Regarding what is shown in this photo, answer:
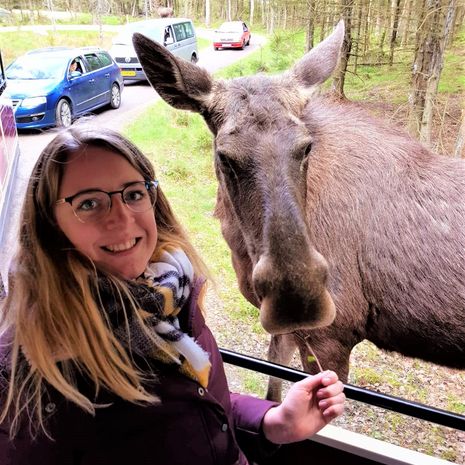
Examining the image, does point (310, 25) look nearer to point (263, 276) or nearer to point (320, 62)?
point (320, 62)

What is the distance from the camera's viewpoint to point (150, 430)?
2.37 feet

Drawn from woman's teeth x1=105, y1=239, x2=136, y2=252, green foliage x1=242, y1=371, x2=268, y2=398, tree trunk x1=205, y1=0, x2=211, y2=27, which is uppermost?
tree trunk x1=205, y1=0, x2=211, y2=27

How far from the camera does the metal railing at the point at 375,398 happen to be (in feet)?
3.59

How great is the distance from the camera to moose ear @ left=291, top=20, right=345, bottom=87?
1.29 metres

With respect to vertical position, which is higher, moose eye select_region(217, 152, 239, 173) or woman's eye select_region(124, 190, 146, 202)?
woman's eye select_region(124, 190, 146, 202)

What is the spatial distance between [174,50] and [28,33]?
0.42 m

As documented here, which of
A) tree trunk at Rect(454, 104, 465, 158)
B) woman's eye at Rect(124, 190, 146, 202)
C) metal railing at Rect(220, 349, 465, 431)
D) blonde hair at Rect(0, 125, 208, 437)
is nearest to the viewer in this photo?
blonde hair at Rect(0, 125, 208, 437)

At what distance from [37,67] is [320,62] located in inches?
31.6

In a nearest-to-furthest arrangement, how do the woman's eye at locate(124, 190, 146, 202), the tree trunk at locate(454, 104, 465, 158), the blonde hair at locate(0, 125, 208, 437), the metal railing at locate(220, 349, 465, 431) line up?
1. the blonde hair at locate(0, 125, 208, 437)
2. the woman's eye at locate(124, 190, 146, 202)
3. the metal railing at locate(220, 349, 465, 431)
4. the tree trunk at locate(454, 104, 465, 158)

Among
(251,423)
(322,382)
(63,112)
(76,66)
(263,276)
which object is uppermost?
(76,66)

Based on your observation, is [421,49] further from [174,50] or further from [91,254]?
[91,254]

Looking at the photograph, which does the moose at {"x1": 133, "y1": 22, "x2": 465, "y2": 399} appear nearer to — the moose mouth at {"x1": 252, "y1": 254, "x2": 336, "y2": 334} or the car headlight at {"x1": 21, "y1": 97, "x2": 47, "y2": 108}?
the moose mouth at {"x1": 252, "y1": 254, "x2": 336, "y2": 334}

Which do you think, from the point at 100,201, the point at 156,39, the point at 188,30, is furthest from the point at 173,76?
the point at 100,201

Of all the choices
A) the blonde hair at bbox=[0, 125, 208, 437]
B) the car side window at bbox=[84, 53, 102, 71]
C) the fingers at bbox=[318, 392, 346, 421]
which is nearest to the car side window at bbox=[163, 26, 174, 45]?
the car side window at bbox=[84, 53, 102, 71]
